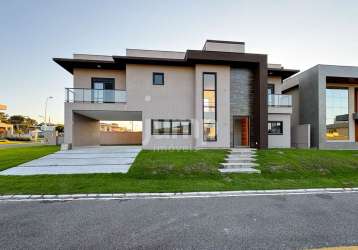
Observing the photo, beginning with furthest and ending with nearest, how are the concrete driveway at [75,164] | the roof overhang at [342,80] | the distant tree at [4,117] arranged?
the distant tree at [4,117] < the roof overhang at [342,80] < the concrete driveway at [75,164]

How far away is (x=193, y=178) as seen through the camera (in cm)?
766

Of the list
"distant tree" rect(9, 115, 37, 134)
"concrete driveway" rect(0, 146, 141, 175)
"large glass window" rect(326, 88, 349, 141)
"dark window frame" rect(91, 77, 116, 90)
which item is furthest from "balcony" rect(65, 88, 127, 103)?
"distant tree" rect(9, 115, 37, 134)

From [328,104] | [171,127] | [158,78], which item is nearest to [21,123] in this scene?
[158,78]

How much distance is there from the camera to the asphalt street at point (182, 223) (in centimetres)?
306

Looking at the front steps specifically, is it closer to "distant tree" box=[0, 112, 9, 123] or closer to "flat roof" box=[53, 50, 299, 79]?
"flat roof" box=[53, 50, 299, 79]

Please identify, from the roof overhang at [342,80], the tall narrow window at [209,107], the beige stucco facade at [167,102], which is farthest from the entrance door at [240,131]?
the roof overhang at [342,80]

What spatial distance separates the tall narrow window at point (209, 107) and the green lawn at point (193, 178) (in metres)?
3.41

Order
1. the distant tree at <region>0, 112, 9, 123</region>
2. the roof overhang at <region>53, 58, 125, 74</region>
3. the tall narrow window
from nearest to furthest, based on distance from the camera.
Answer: the roof overhang at <region>53, 58, 125, 74</region> < the tall narrow window < the distant tree at <region>0, 112, 9, 123</region>

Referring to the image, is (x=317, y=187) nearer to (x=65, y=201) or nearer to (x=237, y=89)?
(x=65, y=201)

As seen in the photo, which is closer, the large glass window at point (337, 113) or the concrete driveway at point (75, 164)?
the concrete driveway at point (75, 164)

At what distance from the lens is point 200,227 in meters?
3.64

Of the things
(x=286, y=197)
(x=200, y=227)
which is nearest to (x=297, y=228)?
(x=200, y=227)

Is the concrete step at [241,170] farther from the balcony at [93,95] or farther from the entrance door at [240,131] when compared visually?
the balcony at [93,95]

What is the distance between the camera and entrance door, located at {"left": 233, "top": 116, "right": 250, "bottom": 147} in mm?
14562
